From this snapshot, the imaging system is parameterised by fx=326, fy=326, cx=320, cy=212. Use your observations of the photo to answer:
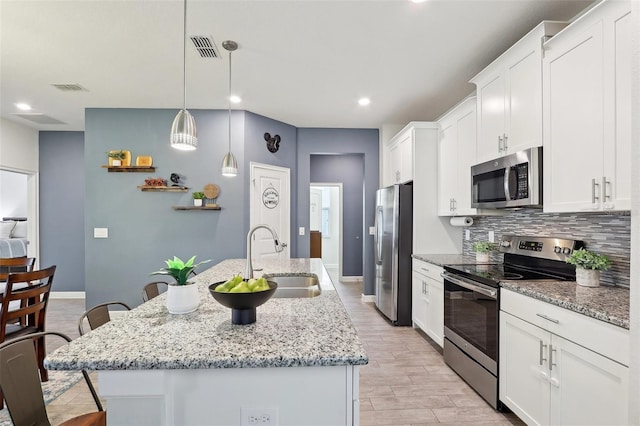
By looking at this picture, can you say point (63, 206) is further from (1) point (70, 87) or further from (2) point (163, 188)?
(1) point (70, 87)

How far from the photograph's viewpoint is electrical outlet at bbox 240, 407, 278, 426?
1.02m

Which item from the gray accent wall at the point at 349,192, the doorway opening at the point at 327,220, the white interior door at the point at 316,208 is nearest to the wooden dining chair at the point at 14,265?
the gray accent wall at the point at 349,192

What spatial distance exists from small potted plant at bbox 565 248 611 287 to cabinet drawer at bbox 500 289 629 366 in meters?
0.36

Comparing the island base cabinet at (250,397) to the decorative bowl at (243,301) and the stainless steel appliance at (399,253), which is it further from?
the stainless steel appliance at (399,253)

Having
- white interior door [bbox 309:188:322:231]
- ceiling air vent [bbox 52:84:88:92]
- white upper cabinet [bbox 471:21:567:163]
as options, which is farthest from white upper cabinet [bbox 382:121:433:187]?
white interior door [bbox 309:188:322:231]

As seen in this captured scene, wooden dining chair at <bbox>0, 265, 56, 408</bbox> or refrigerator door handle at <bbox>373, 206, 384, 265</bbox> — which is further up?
refrigerator door handle at <bbox>373, 206, 384, 265</bbox>

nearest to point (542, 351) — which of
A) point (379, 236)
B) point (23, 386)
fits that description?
point (23, 386)

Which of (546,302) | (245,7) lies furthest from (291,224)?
(546,302)

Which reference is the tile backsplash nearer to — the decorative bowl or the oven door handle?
the oven door handle

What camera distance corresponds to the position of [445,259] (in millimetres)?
3299

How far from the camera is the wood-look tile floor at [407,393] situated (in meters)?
2.10

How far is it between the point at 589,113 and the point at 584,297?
96 cm

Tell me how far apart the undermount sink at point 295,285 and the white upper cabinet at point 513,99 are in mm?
1743

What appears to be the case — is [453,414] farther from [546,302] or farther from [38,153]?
[38,153]
